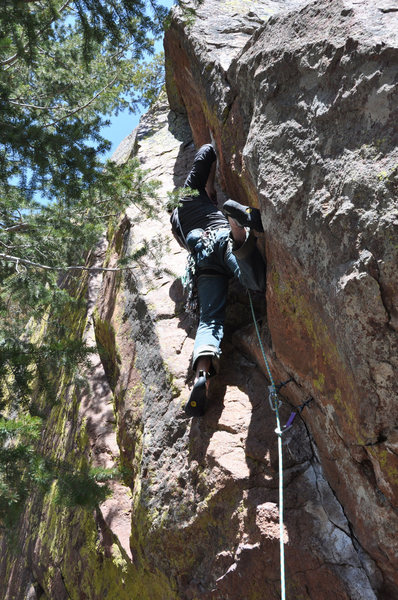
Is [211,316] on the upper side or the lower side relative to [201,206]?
lower

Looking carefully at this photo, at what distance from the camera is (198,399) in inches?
150

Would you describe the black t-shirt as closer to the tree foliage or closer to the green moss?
the tree foliage

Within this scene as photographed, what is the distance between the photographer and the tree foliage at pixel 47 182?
12.6 ft

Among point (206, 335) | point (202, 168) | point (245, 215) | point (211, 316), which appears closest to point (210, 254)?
point (211, 316)

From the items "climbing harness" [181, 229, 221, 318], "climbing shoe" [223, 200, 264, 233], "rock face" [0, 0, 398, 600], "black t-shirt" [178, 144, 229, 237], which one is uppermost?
"black t-shirt" [178, 144, 229, 237]

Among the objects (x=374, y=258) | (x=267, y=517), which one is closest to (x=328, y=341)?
(x=374, y=258)

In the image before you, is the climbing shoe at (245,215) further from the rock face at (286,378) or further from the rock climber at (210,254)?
the rock face at (286,378)

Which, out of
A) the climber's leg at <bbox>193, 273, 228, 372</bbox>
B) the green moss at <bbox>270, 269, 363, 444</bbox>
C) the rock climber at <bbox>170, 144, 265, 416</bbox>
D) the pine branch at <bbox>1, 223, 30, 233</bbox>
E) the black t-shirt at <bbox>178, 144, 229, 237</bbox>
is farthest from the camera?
the pine branch at <bbox>1, 223, 30, 233</bbox>

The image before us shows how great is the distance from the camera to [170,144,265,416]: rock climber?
373 cm

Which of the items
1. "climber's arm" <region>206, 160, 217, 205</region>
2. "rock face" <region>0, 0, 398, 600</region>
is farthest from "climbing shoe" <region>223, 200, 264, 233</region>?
"climber's arm" <region>206, 160, 217, 205</region>

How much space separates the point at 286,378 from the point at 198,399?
2.29ft

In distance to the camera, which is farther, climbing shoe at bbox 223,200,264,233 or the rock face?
climbing shoe at bbox 223,200,264,233

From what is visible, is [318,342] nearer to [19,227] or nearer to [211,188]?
[211,188]

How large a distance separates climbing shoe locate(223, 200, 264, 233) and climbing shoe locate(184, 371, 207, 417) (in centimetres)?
119
